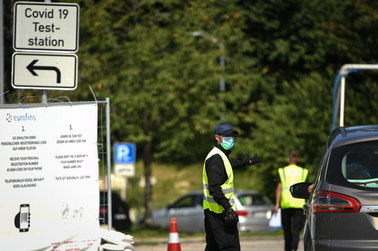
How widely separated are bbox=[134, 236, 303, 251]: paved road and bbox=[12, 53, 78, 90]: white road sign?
888 centimetres

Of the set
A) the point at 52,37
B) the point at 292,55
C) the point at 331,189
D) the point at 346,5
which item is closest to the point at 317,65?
the point at 292,55

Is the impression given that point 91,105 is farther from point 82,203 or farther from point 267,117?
point 267,117

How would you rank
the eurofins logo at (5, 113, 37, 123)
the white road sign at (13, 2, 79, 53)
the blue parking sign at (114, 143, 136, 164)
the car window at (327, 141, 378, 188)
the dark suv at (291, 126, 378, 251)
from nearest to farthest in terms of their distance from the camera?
the dark suv at (291, 126, 378, 251)
the car window at (327, 141, 378, 188)
the eurofins logo at (5, 113, 37, 123)
the white road sign at (13, 2, 79, 53)
the blue parking sign at (114, 143, 136, 164)

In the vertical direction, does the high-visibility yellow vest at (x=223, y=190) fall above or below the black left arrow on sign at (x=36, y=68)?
below

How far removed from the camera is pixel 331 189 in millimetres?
7805

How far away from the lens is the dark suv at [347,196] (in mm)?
7574

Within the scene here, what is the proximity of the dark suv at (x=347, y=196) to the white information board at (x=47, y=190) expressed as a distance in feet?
8.13

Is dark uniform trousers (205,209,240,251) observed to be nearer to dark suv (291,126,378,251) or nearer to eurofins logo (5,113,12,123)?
dark suv (291,126,378,251)

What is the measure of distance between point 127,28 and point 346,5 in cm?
860

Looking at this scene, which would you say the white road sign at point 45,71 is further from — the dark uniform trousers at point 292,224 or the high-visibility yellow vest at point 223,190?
the dark uniform trousers at point 292,224

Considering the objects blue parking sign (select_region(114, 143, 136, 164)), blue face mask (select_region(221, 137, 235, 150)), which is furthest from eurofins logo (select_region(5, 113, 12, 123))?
blue parking sign (select_region(114, 143, 136, 164))

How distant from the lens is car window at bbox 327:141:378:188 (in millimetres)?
7875

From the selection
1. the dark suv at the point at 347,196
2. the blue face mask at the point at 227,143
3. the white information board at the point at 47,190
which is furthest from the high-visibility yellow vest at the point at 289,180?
the dark suv at the point at 347,196

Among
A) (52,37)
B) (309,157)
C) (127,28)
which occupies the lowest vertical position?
(309,157)
